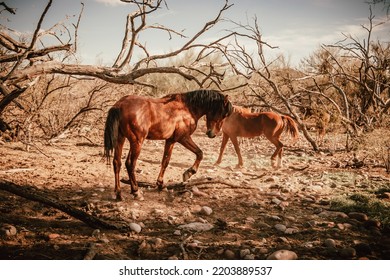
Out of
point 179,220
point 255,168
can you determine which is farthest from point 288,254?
point 255,168

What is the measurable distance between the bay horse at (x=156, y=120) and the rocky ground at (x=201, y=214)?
57cm

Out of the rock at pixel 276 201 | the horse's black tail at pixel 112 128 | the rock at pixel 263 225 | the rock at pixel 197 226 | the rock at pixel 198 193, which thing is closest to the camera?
the rock at pixel 197 226

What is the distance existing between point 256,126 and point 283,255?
14.2 feet

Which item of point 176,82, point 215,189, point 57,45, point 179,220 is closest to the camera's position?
point 179,220

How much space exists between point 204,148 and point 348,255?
18.0 ft

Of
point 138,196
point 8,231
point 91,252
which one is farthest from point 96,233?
point 138,196

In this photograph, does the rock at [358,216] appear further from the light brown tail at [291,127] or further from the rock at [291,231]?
the light brown tail at [291,127]

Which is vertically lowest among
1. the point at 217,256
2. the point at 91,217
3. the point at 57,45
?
the point at 217,256

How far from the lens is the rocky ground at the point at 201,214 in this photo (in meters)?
2.39

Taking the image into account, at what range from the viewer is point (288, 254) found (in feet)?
7.56

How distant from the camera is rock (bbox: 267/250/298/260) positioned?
228cm

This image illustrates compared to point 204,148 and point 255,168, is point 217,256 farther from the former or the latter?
point 204,148

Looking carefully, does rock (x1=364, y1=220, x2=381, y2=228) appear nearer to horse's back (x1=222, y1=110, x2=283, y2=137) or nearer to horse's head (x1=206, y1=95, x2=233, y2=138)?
horse's head (x1=206, y1=95, x2=233, y2=138)

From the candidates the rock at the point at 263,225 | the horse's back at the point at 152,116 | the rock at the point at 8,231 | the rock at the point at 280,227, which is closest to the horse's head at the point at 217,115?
the horse's back at the point at 152,116
